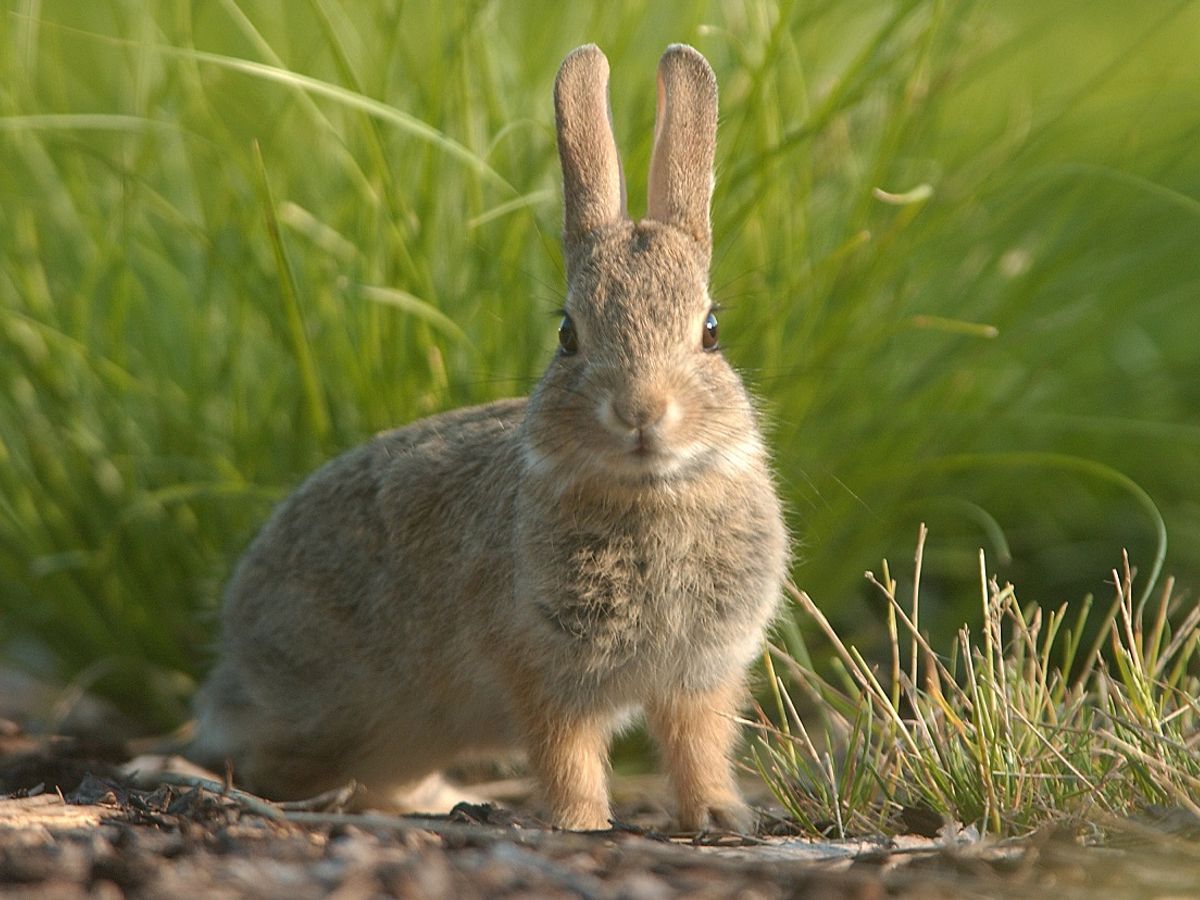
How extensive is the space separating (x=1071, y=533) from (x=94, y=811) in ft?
13.5

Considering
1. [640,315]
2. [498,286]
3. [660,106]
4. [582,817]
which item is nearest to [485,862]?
[582,817]

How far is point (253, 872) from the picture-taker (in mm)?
2764

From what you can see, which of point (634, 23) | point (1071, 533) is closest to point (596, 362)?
point (634, 23)

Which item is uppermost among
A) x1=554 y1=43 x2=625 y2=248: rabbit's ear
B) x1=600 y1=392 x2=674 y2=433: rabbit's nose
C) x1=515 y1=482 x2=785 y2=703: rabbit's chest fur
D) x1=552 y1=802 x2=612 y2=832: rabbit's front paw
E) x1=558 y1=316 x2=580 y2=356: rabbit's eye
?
x1=554 y1=43 x2=625 y2=248: rabbit's ear

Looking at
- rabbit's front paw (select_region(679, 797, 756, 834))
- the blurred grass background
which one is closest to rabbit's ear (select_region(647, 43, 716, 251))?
the blurred grass background

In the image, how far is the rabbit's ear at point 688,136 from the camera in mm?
3961

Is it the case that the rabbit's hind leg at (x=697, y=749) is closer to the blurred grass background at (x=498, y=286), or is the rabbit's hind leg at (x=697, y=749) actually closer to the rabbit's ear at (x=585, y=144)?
the blurred grass background at (x=498, y=286)

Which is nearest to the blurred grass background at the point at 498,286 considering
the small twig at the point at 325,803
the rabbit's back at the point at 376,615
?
the rabbit's back at the point at 376,615

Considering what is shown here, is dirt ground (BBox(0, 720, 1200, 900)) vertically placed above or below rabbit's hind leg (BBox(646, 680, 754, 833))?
above

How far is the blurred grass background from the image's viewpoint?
4871 mm

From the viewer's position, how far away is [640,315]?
3.62 m

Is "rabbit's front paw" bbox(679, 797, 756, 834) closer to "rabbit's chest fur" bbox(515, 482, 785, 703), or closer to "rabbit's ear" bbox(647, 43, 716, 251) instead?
"rabbit's chest fur" bbox(515, 482, 785, 703)

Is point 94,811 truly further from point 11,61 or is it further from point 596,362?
point 11,61

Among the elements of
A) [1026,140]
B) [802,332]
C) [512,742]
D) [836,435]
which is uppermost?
[1026,140]
